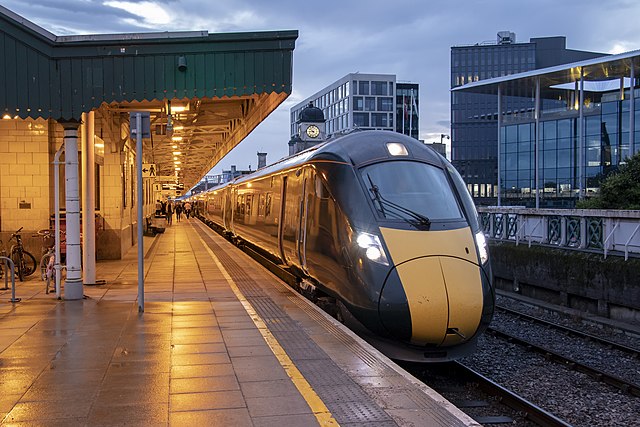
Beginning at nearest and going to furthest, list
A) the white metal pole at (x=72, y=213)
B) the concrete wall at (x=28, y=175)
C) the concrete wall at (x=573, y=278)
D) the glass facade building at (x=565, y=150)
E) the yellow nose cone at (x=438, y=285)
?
the yellow nose cone at (x=438, y=285)
the white metal pole at (x=72, y=213)
the concrete wall at (x=573, y=278)
the concrete wall at (x=28, y=175)
the glass facade building at (x=565, y=150)

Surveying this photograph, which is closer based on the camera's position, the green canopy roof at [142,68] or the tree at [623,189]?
the green canopy roof at [142,68]

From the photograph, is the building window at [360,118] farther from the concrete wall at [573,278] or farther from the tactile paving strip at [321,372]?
the tactile paving strip at [321,372]

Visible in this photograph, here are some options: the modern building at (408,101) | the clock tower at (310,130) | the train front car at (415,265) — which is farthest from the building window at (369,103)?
the train front car at (415,265)

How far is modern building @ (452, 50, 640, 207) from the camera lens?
44.8 m

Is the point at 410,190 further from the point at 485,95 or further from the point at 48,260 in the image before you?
the point at 485,95

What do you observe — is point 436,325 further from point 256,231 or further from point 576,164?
point 576,164

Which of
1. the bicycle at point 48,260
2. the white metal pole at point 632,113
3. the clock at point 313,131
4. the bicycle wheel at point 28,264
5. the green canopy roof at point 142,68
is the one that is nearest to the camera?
the green canopy roof at point 142,68

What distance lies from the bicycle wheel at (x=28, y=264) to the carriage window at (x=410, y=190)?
8457 mm

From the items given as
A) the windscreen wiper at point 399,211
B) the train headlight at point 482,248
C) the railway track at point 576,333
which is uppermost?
the windscreen wiper at point 399,211

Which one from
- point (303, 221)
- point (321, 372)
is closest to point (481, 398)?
point (321, 372)

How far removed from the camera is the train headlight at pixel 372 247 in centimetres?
777

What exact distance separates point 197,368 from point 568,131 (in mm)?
49252

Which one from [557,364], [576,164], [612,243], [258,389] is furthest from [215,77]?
[576,164]

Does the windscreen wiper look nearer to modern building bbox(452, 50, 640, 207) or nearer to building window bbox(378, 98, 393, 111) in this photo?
modern building bbox(452, 50, 640, 207)
